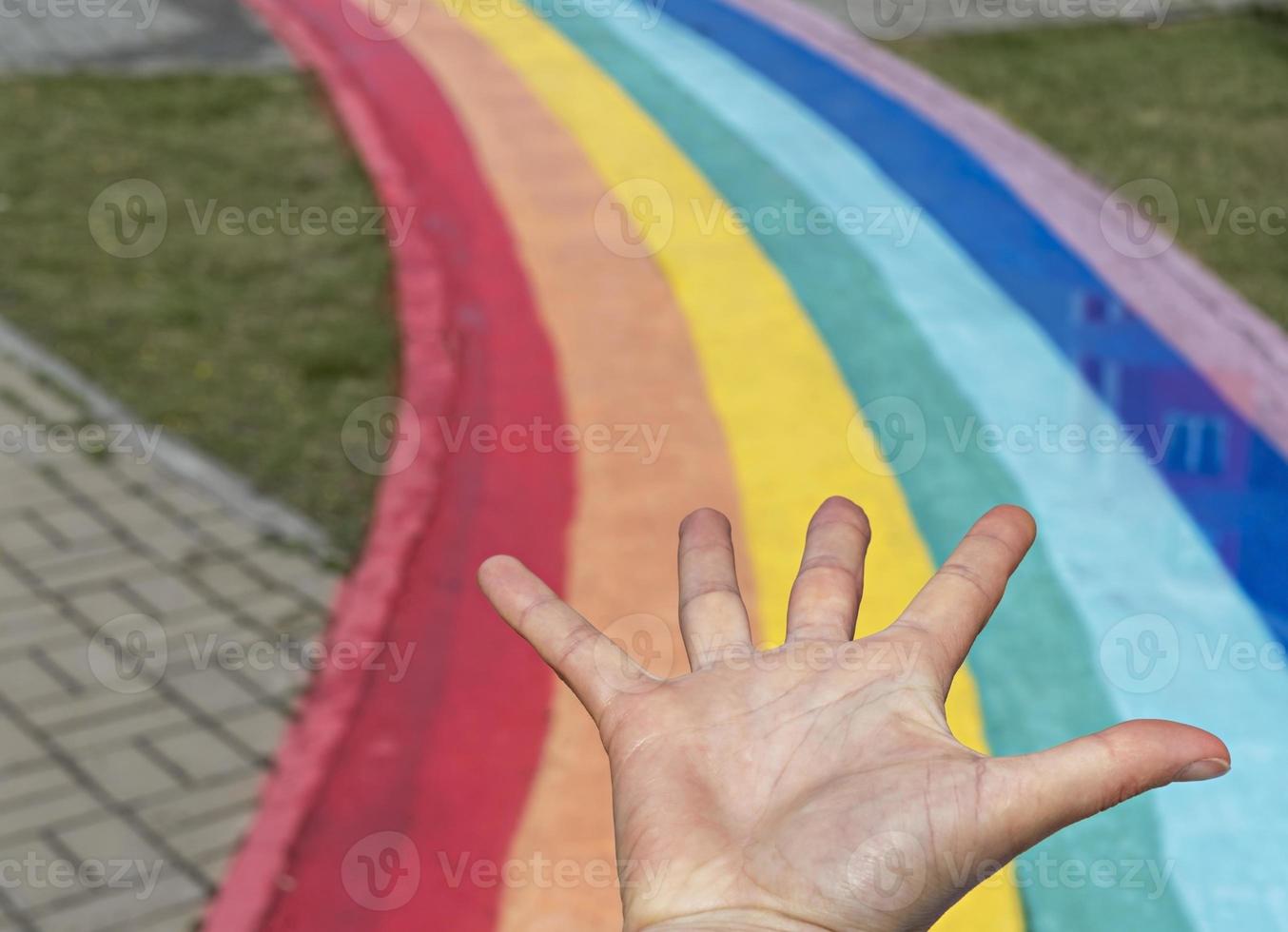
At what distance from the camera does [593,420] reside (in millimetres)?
5984

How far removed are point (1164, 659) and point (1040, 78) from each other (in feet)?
18.2

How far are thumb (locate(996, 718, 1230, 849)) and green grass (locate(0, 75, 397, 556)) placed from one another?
3.52 metres

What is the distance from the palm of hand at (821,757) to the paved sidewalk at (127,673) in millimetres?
1994

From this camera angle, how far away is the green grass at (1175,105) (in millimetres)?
7309

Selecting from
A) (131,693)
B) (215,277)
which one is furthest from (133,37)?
(131,693)

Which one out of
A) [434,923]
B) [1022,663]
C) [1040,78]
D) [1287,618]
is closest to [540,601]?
[434,923]

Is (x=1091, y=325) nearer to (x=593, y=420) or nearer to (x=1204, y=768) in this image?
(x=593, y=420)

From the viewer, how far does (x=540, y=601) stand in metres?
2.50

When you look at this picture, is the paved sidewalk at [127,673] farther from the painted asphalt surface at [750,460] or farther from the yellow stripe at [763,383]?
the yellow stripe at [763,383]

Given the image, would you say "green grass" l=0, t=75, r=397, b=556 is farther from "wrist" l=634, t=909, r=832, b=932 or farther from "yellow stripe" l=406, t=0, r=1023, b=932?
"wrist" l=634, t=909, r=832, b=932

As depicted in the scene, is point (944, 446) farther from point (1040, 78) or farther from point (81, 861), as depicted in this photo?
point (1040, 78)

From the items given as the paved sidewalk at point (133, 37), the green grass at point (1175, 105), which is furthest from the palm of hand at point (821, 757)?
the paved sidewalk at point (133, 37)

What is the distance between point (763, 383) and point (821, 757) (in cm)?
407

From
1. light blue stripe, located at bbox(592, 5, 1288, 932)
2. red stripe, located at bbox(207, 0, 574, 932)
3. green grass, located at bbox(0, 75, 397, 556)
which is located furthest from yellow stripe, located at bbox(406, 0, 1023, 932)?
green grass, located at bbox(0, 75, 397, 556)
